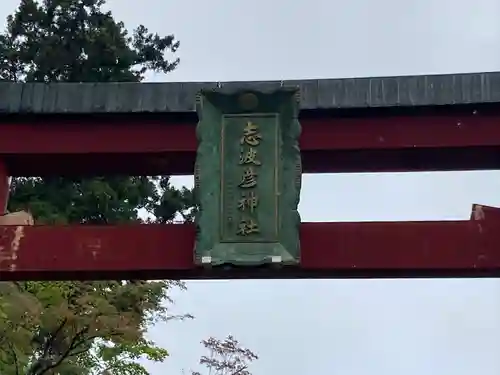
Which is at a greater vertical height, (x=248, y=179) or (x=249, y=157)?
(x=249, y=157)

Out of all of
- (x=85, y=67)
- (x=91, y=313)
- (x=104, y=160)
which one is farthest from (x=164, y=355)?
(x=104, y=160)

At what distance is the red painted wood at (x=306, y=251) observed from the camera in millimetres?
5410

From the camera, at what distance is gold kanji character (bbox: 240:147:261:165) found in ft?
17.6

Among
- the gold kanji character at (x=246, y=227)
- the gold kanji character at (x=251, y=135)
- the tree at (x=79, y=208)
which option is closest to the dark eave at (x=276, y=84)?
the gold kanji character at (x=251, y=135)

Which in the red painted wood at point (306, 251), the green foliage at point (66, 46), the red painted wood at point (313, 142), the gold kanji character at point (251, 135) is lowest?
the red painted wood at point (306, 251)

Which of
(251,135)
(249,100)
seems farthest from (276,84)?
(251,135)

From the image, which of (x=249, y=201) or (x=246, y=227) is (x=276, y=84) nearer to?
(x=249, y=201)

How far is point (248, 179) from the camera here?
17.5ft

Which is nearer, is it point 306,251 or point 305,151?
point 306,251

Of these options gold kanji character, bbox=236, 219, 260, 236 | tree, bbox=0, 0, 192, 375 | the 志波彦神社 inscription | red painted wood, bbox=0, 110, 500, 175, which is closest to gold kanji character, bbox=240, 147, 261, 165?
the 志波彦神社 inscription

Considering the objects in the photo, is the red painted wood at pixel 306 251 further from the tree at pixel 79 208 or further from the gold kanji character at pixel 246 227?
the tree at pixel 79 208

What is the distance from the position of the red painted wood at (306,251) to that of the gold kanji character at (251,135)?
652mm

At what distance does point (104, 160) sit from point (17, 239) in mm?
810

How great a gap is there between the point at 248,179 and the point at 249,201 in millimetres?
140
